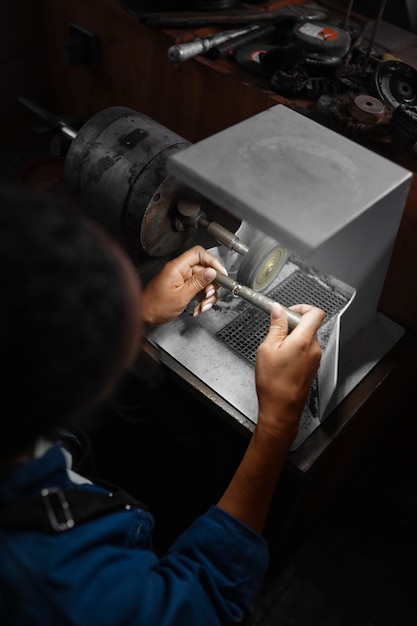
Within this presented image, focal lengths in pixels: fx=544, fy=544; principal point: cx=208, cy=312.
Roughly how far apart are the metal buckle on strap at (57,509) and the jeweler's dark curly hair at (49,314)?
14 cm

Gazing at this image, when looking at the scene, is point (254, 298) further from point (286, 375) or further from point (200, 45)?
point (200, 45)

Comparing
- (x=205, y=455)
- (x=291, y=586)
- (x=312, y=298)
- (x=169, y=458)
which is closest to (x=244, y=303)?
(x=312, y=298)

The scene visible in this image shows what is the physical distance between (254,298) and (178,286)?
200mm

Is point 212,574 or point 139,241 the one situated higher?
point 139,241

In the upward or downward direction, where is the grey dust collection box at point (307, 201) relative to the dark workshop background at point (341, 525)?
upward

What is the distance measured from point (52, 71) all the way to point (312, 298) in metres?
1.21

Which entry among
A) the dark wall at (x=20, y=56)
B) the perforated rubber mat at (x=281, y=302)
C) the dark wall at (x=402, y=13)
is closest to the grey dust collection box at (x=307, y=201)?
the perforated rubber mat at (x=281, y=302)

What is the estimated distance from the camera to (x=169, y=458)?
1615 millimetres

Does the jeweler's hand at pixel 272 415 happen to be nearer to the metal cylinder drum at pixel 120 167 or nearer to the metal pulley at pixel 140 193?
the metal pulley at pixel 140 193

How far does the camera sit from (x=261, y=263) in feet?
3.85

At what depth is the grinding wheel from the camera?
115 cm

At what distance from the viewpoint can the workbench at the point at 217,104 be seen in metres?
1.17

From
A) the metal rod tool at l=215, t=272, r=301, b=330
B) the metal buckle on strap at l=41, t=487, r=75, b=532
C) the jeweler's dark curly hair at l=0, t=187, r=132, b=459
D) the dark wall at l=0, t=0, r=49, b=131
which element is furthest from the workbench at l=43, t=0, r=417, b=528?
the jeweler's dark curly hair at l=0, t=187, r=132, b=459

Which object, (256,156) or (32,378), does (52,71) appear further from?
(32,378)
